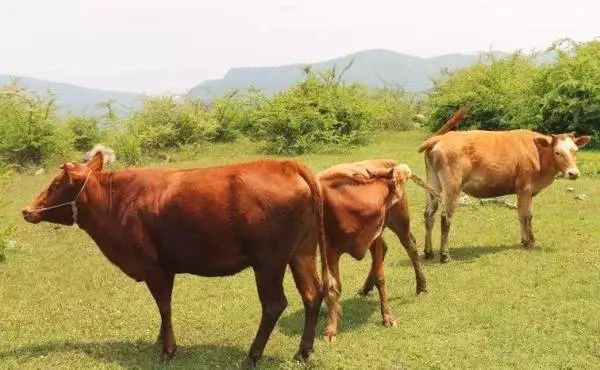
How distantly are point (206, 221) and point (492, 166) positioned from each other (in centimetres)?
664

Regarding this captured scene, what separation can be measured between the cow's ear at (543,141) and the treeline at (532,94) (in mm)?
11279

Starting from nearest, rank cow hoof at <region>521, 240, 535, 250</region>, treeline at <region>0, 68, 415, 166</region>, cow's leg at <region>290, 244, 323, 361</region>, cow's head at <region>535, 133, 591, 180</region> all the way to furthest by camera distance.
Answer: cow's leg at <region>290, 244, 323, 361</region>, cow hoof at <region>521, 240, 535, 250</region>, cow's head at <region>535, 133, 591, 180</region>, treeline at <region>0, 68, 415, 166</region>

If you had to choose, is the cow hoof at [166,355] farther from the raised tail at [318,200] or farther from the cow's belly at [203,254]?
the raised tail at [318,200]

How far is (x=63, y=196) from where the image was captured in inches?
297

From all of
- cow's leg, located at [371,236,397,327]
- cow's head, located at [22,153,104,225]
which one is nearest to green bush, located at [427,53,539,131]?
cow's leg, located at [371,236,397,327]

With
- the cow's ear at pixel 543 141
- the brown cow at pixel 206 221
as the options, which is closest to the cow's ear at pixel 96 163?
the brown cow at pixel 206 221

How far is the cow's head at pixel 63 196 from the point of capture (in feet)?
24.5

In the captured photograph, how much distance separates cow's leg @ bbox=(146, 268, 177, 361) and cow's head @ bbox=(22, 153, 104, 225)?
125cm

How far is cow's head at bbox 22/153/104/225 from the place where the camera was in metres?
7.48

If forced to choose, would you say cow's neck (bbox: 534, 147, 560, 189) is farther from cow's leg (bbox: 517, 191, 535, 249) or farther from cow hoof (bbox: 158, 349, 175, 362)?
cow hoof (bbox: 158, 349, 175, 362)

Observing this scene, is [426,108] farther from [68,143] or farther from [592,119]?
[68,143]

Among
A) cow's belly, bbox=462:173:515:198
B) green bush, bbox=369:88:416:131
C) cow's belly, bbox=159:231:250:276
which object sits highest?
cow's belly, bbox=159:231:250:276

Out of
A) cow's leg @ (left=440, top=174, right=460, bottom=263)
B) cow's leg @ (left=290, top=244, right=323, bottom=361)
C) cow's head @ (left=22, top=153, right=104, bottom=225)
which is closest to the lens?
cow's leg @ (left=290, top=244, right=323, bottom=361)

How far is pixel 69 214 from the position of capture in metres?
7.59
